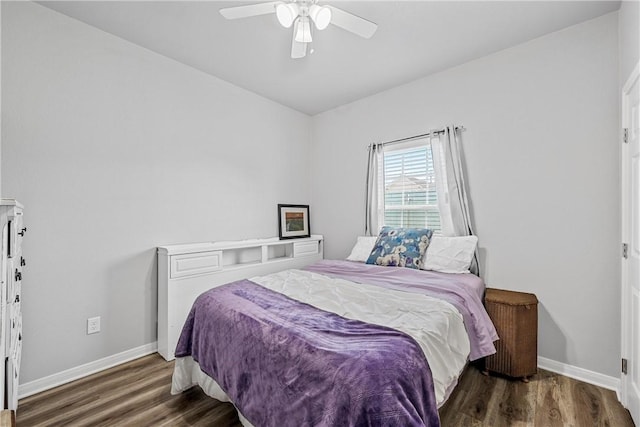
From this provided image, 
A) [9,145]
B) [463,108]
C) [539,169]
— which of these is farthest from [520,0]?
[9,145]

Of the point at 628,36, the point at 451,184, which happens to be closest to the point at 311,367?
the point at 451,184

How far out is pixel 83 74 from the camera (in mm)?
2273

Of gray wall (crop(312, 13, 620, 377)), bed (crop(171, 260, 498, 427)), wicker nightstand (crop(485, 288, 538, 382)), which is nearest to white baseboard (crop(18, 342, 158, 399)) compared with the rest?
bed (crop(171, 260, 498, 427))

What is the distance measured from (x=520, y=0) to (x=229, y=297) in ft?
9.31

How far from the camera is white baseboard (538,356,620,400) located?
207 centimetres

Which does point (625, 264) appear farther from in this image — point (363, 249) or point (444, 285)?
point (363, 249)

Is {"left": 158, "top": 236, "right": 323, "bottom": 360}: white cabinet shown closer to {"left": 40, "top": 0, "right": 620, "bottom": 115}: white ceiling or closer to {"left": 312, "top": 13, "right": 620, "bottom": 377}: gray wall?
{"left": 40, "top": 0, "right": 620, "bottom": 115}: white ceiling

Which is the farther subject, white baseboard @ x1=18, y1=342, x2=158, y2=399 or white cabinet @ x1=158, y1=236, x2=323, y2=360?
white cabinet @ x1=158, y1=236, x2=323, y2=360

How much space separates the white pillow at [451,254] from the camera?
101 inches

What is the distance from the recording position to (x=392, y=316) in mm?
1554

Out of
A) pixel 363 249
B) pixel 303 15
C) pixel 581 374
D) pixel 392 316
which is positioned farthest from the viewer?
pixel 363 249

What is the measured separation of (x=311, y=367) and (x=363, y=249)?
2147 millimetres

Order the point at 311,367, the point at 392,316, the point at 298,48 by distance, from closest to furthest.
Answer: the point at 311,367, the point at 392,316, the point at 298,48

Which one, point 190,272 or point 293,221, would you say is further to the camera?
point 293,221
